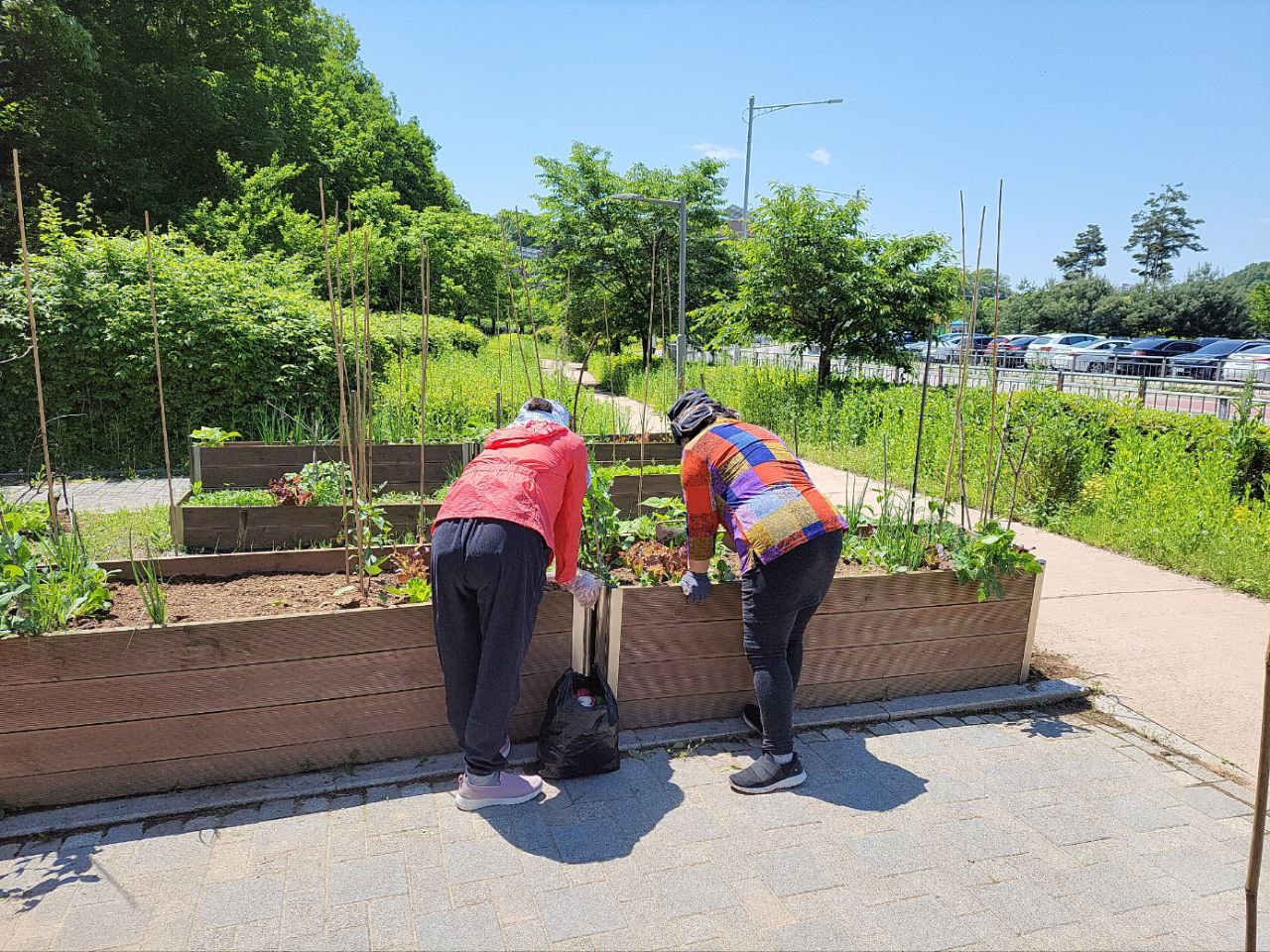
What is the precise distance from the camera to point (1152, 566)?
5.98 metres

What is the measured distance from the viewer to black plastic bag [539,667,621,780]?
294 cm

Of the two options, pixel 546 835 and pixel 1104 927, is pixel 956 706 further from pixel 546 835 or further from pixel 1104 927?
pixel 546 835

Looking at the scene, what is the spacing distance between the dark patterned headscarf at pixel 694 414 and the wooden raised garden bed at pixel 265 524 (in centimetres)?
203

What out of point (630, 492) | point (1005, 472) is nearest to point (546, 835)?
point (630, 492)

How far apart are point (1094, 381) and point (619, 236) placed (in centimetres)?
1073

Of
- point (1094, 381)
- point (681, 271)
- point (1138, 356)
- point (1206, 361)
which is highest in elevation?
point (681, 271)

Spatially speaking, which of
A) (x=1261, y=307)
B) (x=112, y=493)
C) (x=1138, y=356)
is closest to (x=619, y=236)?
(x=112, y=493)

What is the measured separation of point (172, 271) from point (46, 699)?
7996mm

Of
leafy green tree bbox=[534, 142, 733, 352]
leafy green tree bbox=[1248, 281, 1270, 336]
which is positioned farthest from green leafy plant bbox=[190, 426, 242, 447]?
leafy green tree bbox=[1248, 281, 1270, 336]

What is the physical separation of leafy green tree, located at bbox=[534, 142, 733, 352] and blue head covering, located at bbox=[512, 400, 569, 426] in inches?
630

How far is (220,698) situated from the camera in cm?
279

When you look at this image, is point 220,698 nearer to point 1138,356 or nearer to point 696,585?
point 696,585

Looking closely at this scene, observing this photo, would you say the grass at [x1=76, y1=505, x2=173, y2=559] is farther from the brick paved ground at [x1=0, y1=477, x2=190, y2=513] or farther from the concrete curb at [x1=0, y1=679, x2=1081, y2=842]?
the concrete curb at [x1=0, y1=679, x2=1081, y2=842]

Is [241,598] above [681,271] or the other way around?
the other way around
